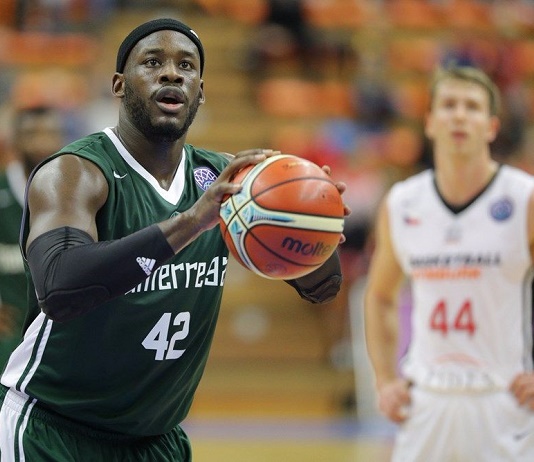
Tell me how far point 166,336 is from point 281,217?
77cm

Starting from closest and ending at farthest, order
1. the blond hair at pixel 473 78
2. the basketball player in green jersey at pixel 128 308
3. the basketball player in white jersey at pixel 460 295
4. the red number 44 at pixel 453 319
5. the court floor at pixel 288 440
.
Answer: the basketball player in green jersey at pixel 128 308 < the basketball player in white jersey at pixel 460 295 < the red number 44 at pixel 453 319 < the blond hair at pixel 473 78 < the court floor at pixel 288 440

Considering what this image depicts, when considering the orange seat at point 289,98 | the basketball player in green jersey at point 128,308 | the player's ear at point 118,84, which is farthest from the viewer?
the orange seat at point 289,98

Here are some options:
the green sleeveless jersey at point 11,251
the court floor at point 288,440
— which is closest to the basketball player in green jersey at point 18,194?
the green sleeveless jersey at point 11,251

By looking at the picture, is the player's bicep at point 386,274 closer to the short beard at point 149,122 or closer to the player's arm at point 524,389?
the player's arm at point 524,389

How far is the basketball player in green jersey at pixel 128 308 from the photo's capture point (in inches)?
147

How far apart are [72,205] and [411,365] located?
8.93 feet

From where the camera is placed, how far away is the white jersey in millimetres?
5383

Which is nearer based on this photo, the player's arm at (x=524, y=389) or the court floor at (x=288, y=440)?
the player's arm at (x=524, y=389)

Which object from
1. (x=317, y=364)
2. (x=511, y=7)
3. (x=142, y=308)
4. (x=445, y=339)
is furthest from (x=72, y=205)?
Result: (x=511, y=7)

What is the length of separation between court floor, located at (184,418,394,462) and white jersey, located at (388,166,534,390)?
A: 3612 mm

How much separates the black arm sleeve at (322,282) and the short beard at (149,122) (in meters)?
0.79

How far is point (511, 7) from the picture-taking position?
1912 centimetres

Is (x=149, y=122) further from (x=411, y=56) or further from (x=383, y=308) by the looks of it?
(x=411, y=56)

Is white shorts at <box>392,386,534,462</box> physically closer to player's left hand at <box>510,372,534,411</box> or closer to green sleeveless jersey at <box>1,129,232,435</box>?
player's left hand at <box>510,372,534,411</box>
